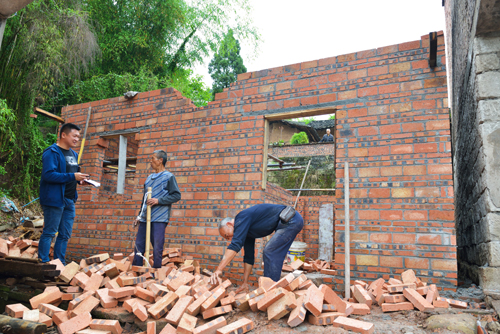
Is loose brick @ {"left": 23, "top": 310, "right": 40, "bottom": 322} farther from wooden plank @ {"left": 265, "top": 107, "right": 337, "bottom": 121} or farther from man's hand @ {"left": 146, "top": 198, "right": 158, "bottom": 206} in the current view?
wooden plank @ {"left": 265, "top": 107, "right": 337, "bottom": 121}

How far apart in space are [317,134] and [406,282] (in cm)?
2283

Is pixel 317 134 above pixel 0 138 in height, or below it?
above

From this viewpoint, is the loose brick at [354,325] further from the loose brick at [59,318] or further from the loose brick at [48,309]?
the loose brick at [48,309]

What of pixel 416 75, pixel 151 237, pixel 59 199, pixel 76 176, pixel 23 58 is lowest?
pixel 151 237

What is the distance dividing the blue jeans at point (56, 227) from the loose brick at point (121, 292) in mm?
1137

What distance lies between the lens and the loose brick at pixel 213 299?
125 inches

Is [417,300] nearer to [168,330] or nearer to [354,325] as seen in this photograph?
[354,325]

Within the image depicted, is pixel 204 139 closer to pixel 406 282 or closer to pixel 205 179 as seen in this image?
pixel 205 179

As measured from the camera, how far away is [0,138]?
9055 mm

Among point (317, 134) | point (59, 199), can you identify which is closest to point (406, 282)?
point (59, 199)

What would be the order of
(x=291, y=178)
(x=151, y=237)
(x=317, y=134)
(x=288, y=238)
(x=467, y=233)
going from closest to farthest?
(x=288, y=238) < (x=151, y=237) < (x=467, y=233) < (x=291, y=178) < (x=317, y=134)

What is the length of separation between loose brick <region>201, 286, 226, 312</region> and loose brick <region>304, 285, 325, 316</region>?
0.81 meters

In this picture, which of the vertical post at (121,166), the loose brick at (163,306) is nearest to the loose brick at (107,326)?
the loose brick at (163,306)

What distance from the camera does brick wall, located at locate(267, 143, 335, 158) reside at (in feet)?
61.1
